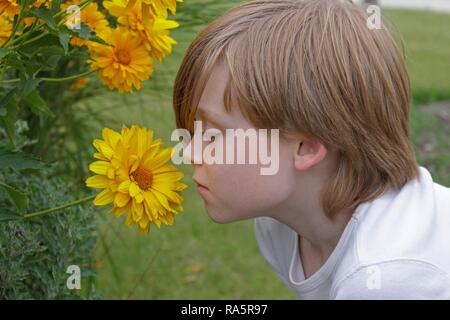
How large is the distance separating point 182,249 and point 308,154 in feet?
6.78

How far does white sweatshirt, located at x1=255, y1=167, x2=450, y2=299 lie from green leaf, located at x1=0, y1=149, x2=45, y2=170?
685 mm

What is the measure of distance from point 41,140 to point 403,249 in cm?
134

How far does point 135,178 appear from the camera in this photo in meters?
1.53

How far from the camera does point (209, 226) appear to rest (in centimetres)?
397

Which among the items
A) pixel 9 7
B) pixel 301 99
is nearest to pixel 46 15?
pixel 9 7

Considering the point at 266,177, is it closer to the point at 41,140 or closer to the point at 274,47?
the point at 274,47

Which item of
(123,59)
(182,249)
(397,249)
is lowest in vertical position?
(182,249)

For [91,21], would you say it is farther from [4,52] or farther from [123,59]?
[4,52]

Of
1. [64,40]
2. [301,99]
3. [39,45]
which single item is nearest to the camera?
[64,40]

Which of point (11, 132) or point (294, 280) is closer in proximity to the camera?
point (11, 132)

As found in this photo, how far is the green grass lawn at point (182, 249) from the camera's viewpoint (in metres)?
2.85

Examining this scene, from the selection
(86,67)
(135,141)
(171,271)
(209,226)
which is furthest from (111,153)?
(209,226)

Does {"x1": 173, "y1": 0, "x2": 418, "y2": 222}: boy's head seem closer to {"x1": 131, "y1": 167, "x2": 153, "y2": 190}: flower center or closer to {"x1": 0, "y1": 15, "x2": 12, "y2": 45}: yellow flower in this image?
{"x1": 131, "y1": 167, "x2": 153, "y2": 190}: flower center

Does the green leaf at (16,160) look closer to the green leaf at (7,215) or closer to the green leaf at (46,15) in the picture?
the green leaf at (7,215)
